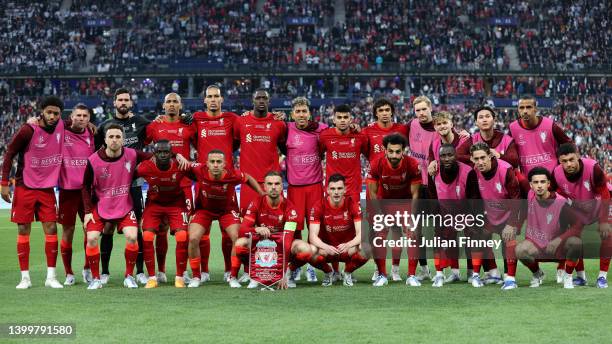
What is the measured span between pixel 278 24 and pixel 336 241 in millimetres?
39329

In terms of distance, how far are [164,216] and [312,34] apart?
128ft

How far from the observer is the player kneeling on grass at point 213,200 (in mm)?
10273

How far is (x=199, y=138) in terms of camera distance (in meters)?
11.2

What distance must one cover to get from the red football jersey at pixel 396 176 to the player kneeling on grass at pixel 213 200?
4.49 feet

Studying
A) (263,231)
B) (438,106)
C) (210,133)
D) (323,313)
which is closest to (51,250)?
(210,133)

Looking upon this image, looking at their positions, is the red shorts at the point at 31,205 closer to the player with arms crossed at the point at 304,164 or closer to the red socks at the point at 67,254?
the red socks at the point at 67,254

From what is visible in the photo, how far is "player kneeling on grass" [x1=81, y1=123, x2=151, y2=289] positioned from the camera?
10.1 meters

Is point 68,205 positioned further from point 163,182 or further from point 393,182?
point 393,182

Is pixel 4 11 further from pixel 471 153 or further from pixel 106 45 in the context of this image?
pixel 471 153

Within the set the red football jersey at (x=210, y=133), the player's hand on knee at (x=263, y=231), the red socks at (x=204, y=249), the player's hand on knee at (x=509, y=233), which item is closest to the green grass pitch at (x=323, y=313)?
the red socks at (x=204, y=249)

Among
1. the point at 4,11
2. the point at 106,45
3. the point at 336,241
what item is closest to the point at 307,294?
the point at 336,241

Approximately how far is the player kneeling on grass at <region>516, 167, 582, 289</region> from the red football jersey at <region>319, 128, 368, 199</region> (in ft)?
7.32

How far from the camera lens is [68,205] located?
34.9 ft

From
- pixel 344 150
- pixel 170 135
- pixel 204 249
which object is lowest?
pixel 204 249
